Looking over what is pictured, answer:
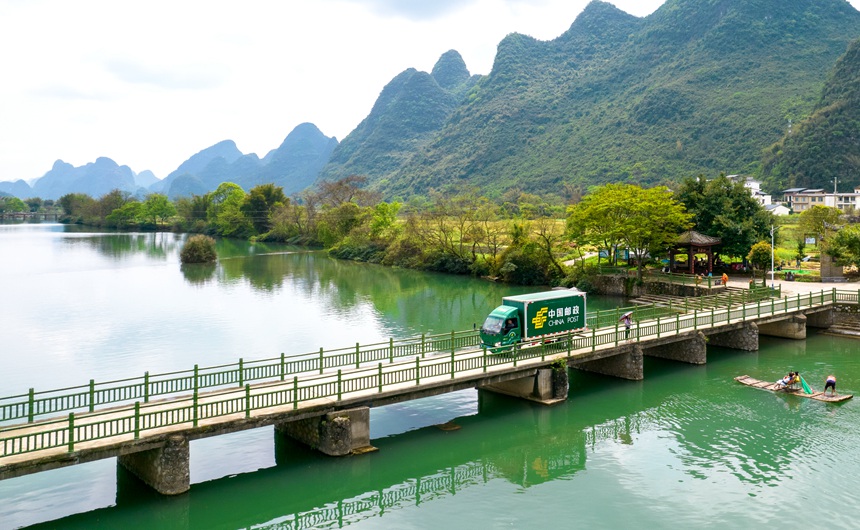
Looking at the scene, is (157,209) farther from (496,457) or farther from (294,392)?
(496,457)

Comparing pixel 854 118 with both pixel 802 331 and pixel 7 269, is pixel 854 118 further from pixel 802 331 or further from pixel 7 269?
pixel 7 269

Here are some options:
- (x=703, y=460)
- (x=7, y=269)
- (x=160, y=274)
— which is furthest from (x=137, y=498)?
(x=7, y=269)

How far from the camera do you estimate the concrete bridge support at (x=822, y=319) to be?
44531mm

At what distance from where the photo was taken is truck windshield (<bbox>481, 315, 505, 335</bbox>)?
28.0 m

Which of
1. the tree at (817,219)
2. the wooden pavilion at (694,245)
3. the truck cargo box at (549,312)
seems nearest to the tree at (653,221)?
the wooden pavilion at (694,245)

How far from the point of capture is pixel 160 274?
80.2 m

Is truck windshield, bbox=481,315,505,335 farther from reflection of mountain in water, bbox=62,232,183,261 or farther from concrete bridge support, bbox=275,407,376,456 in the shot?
reflection of mountain in water, bbox=62,232,183,261

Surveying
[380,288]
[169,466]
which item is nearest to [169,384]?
[169,466]

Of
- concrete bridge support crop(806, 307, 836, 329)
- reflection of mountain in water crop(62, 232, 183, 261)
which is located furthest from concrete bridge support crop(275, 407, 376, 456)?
reflection of mountain in water crop(62, 232, 183, 261)

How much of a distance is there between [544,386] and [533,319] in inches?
113

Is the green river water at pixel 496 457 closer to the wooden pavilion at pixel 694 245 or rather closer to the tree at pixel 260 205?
the wooden pavilion at pixel 694 245

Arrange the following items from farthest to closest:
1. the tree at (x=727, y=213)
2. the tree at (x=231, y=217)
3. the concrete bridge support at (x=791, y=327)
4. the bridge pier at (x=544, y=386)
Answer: the tree at (x=231, y=217), the tree at (x=727, y=213), the concrete bridge support at (x=791, y=327), the bridge pier at (x=544, y=386)

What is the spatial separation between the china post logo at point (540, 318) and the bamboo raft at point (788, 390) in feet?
35.5

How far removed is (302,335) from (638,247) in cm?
2997
